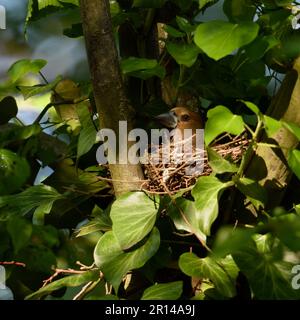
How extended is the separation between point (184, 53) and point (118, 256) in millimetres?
470

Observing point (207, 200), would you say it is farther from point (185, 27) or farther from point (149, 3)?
point (149, 3)

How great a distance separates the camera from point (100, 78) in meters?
1.53

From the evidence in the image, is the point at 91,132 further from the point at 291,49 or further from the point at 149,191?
the point at 291,49

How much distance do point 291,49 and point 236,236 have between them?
763mm

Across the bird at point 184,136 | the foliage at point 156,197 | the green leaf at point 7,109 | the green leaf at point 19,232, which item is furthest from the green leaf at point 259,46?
the green leaf at point 7,109

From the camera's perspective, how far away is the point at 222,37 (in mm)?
1367

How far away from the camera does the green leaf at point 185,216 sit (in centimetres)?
148

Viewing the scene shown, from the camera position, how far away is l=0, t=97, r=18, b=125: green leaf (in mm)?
1986

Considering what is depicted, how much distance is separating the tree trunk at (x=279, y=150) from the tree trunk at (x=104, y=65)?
0.97ft

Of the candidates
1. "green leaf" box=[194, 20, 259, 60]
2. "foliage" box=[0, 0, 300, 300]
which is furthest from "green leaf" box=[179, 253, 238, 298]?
"green leaf" box=[194, 20, 259, 60]

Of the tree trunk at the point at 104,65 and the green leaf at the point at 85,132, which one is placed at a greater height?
the tree trunk at the point at 104,65

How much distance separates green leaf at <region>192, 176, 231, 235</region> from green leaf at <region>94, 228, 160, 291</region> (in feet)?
0.44

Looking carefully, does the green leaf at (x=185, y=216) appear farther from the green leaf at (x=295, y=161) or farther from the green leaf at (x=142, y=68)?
the green leaf at (x=142, y=68)

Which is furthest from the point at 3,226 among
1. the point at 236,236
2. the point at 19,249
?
the point at 236,236
